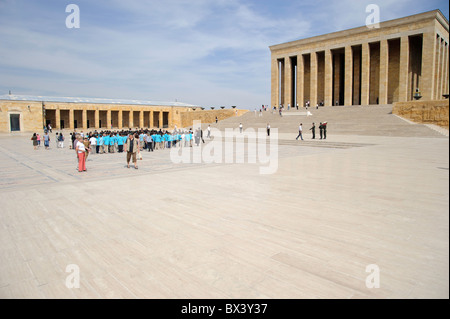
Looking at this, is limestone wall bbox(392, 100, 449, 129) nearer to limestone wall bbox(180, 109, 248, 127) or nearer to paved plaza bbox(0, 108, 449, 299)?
paved plaza bbox(0, 108, 449, 299)

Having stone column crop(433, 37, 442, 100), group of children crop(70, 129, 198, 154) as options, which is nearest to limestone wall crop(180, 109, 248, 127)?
stone column crop(433, 37, 442, 100)

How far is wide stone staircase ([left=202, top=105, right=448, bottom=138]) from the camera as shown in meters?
23.0

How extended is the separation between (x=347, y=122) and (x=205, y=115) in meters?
25.2

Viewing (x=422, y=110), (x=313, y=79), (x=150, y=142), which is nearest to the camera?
(x=150, y=142)

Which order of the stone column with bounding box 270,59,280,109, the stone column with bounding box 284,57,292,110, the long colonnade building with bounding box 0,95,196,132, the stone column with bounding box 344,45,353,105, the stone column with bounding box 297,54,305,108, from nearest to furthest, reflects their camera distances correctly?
the long colonnade building with bounding box 0,95,196,132, the stone column with bounding box 344,45,353,105, the stone column with bounding box 297,54,305,108, the stone column with bounding box 284,57,292,110, the stone column with bounding box 270,59,280,109

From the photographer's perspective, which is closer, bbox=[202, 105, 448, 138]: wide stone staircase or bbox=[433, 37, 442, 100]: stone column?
bbox=[202, 105, 448, 138]: wide stone staircase

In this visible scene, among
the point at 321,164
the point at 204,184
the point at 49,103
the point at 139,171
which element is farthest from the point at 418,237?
the point at 49,103

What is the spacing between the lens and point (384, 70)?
1435 inches

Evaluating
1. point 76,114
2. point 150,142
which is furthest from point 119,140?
point 76,114

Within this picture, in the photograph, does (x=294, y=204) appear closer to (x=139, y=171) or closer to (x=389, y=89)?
(x=139, y=171)

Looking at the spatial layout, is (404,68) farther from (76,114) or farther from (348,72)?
(76,114)

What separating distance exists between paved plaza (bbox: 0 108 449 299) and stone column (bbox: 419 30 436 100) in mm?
31369

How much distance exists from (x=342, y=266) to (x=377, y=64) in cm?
4368

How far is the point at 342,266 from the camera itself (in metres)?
3.24
